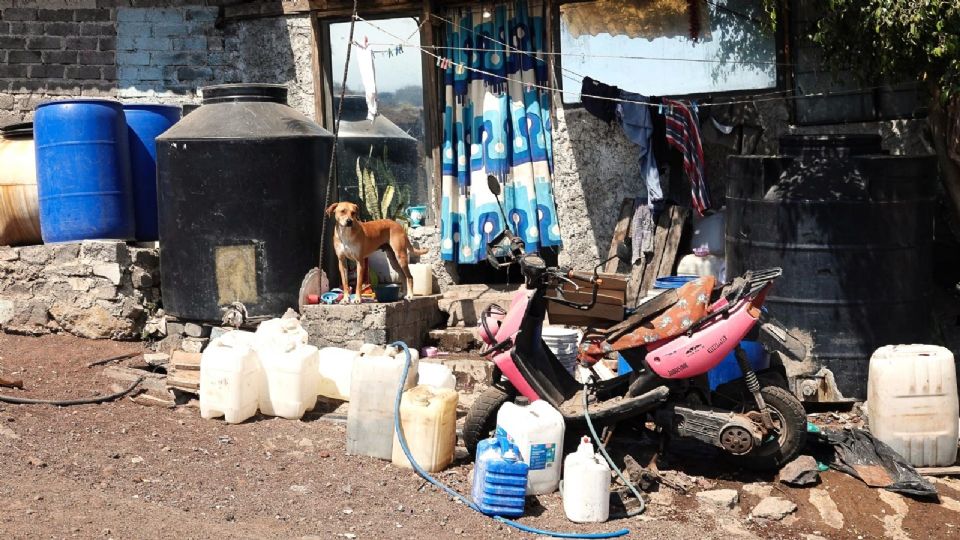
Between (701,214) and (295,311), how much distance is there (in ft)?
10.5

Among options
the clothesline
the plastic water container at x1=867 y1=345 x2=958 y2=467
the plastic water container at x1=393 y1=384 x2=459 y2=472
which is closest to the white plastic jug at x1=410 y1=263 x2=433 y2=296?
the clothesline

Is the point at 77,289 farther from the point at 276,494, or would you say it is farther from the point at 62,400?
the point at 276,494

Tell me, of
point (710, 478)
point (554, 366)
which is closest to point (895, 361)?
point (710, 478)

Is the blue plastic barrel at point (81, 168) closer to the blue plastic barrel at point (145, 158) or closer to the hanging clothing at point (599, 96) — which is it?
the blue plastic barrel at point (145, 158)

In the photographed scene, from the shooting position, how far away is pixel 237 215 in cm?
827

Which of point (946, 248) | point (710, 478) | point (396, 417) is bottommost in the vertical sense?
point (710, 478)

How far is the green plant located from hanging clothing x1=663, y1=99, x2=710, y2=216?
2573 millimetres

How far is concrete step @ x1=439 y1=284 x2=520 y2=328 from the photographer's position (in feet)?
29.4

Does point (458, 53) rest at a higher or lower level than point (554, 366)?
higher

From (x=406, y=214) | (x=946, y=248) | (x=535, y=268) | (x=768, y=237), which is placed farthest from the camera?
(x=406, y=214)

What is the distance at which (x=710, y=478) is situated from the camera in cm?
592

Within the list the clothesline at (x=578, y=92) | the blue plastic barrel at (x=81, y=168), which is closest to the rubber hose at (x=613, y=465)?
the clothesline at (x=578, y=92)

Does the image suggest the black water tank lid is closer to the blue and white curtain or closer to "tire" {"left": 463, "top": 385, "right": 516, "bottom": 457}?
the blue and white curtain

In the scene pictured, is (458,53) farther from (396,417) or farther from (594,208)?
(396,417)
